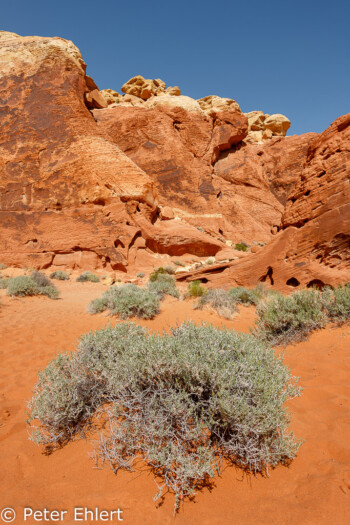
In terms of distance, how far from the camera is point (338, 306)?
4.51 meters

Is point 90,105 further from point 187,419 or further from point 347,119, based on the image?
point 187,419

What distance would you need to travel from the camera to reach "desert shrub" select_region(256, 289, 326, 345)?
4.42 m

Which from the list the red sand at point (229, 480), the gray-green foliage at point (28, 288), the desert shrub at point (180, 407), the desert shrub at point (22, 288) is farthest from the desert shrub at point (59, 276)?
the desert shrub at point (180, 407)

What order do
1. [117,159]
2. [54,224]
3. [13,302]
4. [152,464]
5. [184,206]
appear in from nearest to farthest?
[152,464], [13,302], [54,224], [117,159], [184,206]

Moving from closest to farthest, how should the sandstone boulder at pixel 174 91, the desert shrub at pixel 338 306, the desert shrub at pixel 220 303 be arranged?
the desert shrub at pixel 338 306 → the desert shrub at pixel 220 303 → the sandstone boulder at pixel 174 91

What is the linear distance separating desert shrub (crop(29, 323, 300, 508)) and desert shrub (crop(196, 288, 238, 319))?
12.4 ft

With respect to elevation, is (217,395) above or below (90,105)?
below

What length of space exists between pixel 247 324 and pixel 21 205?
50.7 feet

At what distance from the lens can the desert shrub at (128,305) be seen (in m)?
6.65

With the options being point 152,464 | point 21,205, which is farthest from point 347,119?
point 21,205

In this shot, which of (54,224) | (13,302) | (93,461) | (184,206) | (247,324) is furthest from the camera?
(184,206)

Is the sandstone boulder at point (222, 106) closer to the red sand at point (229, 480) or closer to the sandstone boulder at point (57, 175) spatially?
the sandstone boulder at point (57, 175)

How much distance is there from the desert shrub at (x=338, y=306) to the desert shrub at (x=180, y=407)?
2.34 metres

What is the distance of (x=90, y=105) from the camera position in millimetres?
24719
